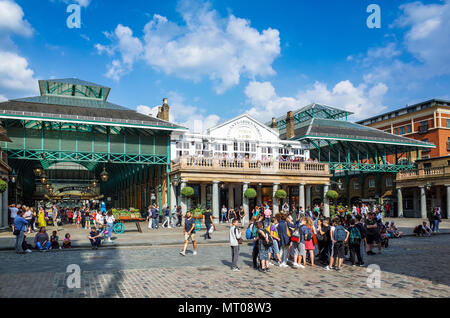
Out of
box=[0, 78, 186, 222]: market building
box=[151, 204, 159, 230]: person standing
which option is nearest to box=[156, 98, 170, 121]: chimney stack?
box=[0, 78, 186, 222]: market building

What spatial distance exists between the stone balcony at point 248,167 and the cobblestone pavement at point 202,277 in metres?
18.9

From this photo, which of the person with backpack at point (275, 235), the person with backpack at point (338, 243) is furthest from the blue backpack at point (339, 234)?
the person with backpack at point (275, 235)

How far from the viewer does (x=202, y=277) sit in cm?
1086

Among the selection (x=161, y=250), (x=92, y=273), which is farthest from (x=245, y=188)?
(x=92, y=273)

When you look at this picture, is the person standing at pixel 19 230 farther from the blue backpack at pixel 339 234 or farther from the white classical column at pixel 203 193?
the white classical column at pixel 203 193

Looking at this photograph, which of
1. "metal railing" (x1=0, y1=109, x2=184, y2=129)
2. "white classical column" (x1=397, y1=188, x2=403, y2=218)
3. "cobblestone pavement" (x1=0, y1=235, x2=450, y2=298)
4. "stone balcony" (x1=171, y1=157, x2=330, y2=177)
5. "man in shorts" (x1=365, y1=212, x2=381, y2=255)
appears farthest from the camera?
"white classical column" (x1=397, y1=188, x2=403, y2=218)

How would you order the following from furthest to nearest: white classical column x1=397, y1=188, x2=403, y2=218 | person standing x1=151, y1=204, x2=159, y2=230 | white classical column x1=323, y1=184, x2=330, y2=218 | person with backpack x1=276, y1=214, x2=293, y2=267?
1. white classical column x1=397, y1=188, x2=403, y2=218
2. white classical column x1=323, y1=184, x2=330, y2=218
3. person standing x1=151, y1=204, x2=159, y2=230
4. person with backpack x1=276, y1=214, x2=293, y2=267

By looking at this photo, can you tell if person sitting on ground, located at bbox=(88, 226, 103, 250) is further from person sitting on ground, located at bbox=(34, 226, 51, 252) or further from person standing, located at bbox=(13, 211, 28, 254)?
person standing, located at bbox=(13, 211, 28, 254)

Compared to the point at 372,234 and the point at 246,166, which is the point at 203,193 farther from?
the point at 372,234

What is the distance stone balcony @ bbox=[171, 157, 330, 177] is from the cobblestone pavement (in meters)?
18.9

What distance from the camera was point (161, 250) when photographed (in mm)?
17266

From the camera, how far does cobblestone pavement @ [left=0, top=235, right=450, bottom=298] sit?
29.6 feet

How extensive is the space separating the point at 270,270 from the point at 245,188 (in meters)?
23.9
